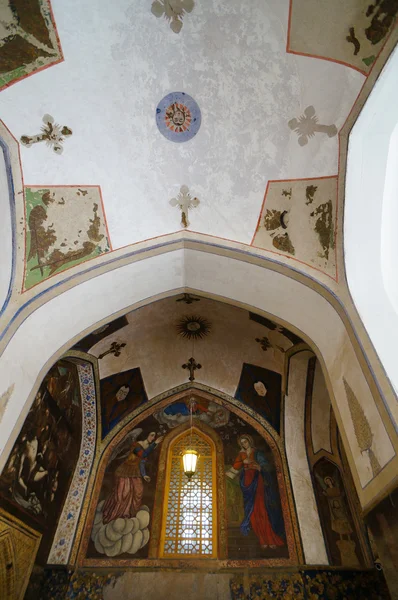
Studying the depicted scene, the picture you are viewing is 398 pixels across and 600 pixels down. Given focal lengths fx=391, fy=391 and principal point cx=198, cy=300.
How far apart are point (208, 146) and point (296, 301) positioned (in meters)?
2.83

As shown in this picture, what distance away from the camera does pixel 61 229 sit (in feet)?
20.0

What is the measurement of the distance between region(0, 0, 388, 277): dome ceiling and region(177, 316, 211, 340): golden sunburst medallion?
3107mm

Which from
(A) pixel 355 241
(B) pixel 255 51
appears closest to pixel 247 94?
(B) pixel 255 51

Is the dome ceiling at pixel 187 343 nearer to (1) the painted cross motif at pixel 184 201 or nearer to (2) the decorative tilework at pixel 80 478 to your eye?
(2) the decorative tilework at pixel 80 478

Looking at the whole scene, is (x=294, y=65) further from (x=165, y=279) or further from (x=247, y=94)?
(x=165, y=279)

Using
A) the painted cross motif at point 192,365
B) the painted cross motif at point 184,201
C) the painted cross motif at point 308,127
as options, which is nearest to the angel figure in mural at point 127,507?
the painted cross motif at point 192,365

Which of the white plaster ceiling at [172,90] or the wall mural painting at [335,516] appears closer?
the white plaster ceiling at [172,90]

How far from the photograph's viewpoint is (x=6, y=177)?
18.2 ft

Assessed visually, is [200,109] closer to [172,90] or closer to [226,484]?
[172,90]

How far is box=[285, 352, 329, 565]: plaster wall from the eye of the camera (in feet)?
25.4

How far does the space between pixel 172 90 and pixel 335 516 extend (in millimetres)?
8560

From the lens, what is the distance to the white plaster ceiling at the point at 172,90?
4.95m

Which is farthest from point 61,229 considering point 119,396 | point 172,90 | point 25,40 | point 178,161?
point 119,396

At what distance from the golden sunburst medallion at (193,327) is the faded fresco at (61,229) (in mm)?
3389
